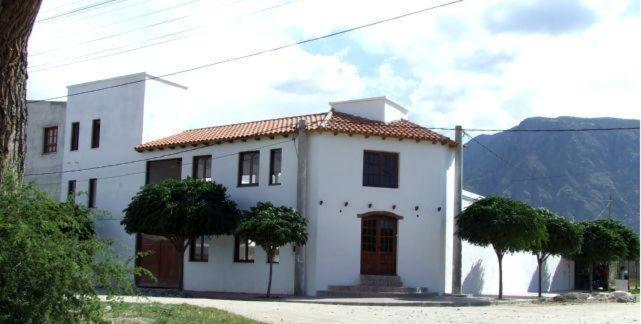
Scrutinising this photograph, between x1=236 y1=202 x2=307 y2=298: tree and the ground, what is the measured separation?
12.0 feet

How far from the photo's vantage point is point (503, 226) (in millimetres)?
24688

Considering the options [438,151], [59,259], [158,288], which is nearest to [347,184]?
[438,151]

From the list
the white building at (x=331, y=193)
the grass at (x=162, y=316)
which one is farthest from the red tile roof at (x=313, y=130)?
the grass at (x=162, y=316)

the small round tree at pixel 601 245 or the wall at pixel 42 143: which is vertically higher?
the wall at pixel 42 143

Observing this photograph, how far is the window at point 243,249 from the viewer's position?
27172mm

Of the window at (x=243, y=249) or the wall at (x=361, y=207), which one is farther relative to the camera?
the window at (x=243, y=249)

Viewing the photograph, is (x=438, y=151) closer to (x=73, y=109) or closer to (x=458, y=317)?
(x=458, y=317)

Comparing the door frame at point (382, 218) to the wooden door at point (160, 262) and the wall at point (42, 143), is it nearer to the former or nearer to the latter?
the wooden door at point (160, 262)

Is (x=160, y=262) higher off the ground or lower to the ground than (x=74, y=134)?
lower

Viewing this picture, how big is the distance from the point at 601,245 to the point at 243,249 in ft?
52.1

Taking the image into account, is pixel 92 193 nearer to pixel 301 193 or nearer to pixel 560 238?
pixel 301 193

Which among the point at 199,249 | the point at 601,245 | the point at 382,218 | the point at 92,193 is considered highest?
the point at 92,193

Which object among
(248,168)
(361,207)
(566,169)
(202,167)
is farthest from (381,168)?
(566,169)

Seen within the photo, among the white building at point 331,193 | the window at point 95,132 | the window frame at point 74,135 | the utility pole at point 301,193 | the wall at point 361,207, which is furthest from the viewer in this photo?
the window frame at point 74,135
